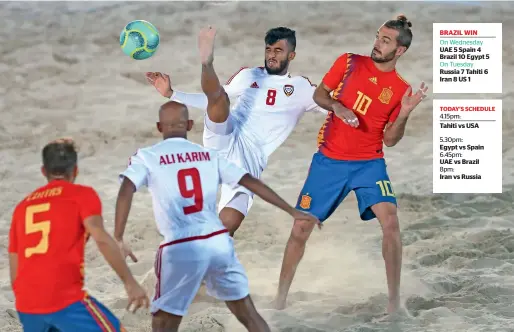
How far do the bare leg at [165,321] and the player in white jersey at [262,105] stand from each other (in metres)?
1.70

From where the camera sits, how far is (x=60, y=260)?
406cm

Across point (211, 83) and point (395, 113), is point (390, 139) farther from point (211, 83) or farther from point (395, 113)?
point (211, 83)

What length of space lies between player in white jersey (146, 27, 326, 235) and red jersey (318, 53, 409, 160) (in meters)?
0.35

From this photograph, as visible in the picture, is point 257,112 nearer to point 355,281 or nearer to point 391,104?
point 391,104

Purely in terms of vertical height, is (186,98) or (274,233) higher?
(186,98)

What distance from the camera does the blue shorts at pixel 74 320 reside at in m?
4.07

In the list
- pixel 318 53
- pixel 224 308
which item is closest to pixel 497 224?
pixel 224 308

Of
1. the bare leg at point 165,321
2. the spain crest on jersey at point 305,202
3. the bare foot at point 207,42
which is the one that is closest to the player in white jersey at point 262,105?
the spain crest on jersey at point 305,202

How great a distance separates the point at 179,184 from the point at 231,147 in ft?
5.85

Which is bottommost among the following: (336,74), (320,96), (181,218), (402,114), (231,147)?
(181,218)

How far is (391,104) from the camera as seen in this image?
6.07 meters

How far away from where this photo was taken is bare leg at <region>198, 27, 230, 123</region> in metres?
5.71

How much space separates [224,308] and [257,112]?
1.35 m

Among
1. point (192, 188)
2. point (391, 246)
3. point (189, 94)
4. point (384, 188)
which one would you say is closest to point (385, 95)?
point (384, 188)
